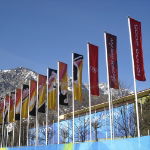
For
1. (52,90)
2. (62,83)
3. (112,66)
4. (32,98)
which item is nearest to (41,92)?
(32,98)

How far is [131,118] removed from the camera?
49562mm

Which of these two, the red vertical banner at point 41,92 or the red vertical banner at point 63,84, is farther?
the red vertical banner at point 41,92

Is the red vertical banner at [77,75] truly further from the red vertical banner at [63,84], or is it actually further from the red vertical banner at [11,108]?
the red vertical banner at [11,108]

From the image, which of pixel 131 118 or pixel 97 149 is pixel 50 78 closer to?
pixel 97 149

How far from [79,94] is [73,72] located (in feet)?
7.27

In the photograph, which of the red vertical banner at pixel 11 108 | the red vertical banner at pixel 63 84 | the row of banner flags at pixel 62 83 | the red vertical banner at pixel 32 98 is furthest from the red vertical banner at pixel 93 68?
the red vertical banner at pixel 11 108

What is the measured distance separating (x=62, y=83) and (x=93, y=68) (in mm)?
5590

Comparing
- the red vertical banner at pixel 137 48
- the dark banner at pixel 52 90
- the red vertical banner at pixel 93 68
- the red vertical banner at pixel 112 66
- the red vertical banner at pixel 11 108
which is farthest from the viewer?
the red vertical banner at pixel 11 108

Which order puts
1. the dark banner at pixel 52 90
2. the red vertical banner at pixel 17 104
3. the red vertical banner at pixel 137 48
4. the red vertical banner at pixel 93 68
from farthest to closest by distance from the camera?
the red vertical banner at pixel 17 104, the dark banner at pixel 52 90, the red vertical banner at pixel 93 68, the red vertical banner at pixel 137 48

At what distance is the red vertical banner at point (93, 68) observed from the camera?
28.3 metres

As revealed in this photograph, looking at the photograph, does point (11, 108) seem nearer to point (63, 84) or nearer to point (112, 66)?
point (63, 84)

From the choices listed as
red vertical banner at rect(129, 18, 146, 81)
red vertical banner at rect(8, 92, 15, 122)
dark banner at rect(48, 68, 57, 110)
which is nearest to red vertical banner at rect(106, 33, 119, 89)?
red vertical banner at rect(129, 18, 146, 81)

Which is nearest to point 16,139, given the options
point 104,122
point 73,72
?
point 104,122

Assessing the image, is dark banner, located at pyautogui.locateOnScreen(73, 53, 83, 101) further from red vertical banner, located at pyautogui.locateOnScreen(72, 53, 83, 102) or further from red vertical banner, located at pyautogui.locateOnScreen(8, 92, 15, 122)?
red vertical banner, located at pyautogui.locateOnScreen(8, 92, 15, 122)
